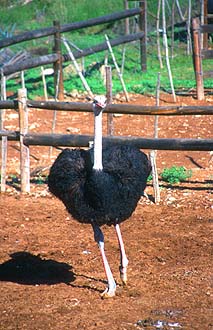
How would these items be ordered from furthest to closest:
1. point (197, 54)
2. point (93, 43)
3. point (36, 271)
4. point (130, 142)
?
point (93, 43) → point (197, 54) → point (130, 142) → point (36, 271)

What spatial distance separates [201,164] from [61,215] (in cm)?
272

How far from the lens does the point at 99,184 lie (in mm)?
5949

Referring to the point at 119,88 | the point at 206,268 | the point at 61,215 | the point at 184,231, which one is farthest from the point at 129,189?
the point at 119,88

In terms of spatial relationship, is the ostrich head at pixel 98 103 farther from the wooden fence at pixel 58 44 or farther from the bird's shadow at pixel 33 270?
the wooden fence at pixel 58 44

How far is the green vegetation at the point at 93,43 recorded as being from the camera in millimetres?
16266

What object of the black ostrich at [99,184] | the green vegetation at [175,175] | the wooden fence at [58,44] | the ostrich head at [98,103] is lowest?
the green vegetation at [175,175]

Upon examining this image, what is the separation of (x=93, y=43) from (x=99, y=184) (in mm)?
15445

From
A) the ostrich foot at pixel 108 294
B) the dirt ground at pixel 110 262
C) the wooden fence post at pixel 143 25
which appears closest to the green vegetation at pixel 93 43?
the wooden fence post at pixel 143 25

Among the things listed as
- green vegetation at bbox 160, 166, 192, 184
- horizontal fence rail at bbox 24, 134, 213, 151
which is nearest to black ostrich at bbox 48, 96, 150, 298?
horizontal fence rail at bbox 24, 134, 213, 151

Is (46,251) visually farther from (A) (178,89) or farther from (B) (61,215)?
(A) (178,89)

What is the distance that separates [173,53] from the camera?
66.1 ft

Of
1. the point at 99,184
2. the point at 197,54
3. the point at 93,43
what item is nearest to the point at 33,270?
the point at 99,184

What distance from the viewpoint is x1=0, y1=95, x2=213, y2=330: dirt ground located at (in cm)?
567

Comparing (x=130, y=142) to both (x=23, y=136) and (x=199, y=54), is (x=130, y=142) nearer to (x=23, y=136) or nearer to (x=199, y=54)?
(x=23, y=136)
